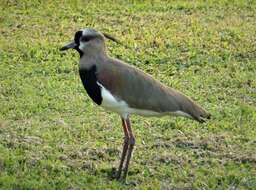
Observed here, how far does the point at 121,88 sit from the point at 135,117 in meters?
1.81

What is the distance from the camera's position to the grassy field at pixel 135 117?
6.20 m

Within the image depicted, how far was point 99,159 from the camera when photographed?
21.2 feet

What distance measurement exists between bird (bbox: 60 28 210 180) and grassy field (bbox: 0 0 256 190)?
0.54 m

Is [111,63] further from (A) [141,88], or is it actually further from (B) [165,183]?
(B) [165,183]

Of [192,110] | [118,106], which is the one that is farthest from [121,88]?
[192,110]

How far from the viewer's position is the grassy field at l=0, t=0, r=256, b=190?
6.20m

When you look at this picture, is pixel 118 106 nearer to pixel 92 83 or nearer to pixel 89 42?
pixel 92 83

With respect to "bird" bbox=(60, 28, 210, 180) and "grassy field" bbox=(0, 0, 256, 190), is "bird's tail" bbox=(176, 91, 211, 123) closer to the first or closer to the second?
"bird" bbox=(60, 28, 210, 180)

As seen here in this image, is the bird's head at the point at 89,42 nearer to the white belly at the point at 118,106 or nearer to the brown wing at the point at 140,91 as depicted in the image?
the brown wing at the point at 140,91

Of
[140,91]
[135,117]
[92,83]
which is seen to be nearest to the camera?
[92,83]

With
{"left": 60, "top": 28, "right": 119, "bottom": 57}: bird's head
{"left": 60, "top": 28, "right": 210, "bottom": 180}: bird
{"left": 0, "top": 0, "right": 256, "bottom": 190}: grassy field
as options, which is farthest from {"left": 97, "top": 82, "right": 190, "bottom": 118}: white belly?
{"left": 0, "top": 0, "right": 256, "bottom": 190}: grassy field

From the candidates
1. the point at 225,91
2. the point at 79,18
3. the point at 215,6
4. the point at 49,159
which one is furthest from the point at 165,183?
the point at 215,6

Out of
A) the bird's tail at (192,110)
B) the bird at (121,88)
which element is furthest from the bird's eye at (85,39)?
the bird's tail at (192,110)

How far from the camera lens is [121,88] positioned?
5809mm
